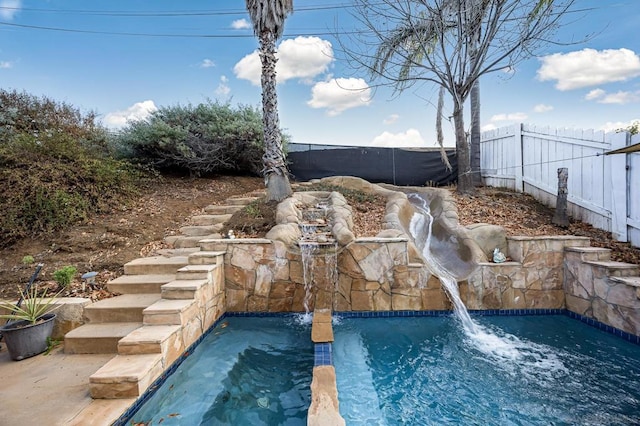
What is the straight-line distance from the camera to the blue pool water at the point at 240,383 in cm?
228

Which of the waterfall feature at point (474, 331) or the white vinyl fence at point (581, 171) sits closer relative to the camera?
the waterfall feature at point (474, 331)

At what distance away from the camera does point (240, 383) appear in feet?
8.95

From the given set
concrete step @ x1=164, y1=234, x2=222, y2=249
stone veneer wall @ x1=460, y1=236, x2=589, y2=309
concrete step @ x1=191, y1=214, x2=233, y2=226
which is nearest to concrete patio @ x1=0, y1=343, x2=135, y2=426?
concrete step @ x1=164, y1=234, x2=222, y2=249

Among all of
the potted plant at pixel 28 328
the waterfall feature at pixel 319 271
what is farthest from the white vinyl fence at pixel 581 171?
the potted plant at pixel 28 328

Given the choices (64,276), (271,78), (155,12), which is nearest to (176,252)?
(64,276)

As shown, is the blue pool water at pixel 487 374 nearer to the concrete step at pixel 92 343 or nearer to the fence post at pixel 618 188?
the fence post at pixel 618 188

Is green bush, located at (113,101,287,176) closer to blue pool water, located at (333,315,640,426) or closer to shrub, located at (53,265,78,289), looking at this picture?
shrub, located at (53,265,78,289)

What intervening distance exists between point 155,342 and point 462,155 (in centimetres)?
647

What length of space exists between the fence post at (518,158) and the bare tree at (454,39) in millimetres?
1062

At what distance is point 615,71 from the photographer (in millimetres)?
5918

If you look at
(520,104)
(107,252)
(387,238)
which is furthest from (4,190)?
(520,104)

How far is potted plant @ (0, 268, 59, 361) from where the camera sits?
113 inches

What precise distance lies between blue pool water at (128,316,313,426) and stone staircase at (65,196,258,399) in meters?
0.18

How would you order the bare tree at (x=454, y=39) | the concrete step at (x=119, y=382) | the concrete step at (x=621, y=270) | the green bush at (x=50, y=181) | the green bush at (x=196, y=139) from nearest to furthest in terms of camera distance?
the concrete step at (x=119, y=382)
the concrete step at (x=621, y=270)
the green bush at (x=50, y=181)
the bare tree at (x=454, y=39)
the green bush at (x=196, y=139)
